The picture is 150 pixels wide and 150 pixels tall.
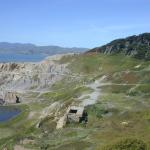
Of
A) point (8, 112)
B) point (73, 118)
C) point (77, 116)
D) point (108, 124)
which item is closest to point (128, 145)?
point (108, 124)

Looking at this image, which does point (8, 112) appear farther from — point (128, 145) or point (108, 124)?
point (128, 145)

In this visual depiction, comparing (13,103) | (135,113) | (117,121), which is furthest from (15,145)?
(13,103)

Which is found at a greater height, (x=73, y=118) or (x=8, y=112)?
(x=73, y=118)

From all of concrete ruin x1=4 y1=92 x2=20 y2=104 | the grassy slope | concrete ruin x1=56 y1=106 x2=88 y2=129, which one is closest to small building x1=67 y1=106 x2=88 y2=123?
concrete ruin x1=56 y1=106 x2=88 y2=129

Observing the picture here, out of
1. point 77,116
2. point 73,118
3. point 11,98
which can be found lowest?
point 11,98

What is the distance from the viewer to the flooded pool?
489ft

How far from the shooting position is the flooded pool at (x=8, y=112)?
5866 inches

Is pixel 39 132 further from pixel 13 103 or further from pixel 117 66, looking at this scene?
pixel 117 66

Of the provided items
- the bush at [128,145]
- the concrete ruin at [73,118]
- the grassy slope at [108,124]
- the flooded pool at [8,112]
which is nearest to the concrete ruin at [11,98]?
the flooded pool at [8,112]

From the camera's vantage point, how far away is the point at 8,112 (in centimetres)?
16150

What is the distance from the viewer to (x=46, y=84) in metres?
189

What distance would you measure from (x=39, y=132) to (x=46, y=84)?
4424 inches

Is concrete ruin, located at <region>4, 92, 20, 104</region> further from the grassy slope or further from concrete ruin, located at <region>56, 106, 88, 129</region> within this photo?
concrete ruin, located at <region>56, 106, 88, 129</region>

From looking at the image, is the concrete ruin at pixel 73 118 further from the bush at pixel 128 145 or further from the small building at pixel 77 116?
the bush at pixel 128 145
